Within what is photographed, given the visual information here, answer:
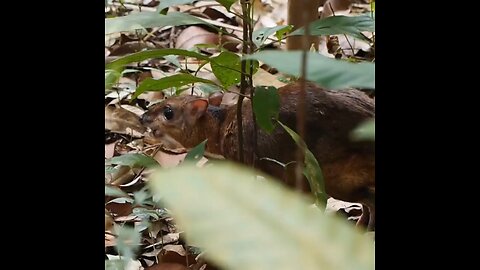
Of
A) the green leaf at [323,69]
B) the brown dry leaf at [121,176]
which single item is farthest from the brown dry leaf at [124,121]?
the green leaf at [323,69]

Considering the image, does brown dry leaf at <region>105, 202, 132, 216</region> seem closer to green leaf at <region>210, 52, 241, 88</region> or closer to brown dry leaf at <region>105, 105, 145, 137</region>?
green leaf at <region>210, 52, 241, 88</region>

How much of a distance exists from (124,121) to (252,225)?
2423 mm

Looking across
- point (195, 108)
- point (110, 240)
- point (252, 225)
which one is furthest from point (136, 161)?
point (195, 108)

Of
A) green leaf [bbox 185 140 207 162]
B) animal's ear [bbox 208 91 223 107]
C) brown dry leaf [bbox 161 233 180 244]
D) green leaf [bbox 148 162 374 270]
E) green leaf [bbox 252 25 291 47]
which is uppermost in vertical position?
green leaf [bbox 252 25 291 47]

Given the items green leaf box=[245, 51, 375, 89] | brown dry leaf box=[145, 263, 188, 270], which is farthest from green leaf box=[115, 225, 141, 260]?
green leaf box=[245, 51, 375, 89]

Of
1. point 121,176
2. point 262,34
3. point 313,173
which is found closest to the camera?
point 313,173

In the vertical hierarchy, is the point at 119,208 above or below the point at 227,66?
below

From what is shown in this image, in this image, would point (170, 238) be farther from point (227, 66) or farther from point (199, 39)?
point (199, 39)

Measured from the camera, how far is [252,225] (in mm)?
347

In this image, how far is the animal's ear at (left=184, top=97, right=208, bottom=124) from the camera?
2.74 meters

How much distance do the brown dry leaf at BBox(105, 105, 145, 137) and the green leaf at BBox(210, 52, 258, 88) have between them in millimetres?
1171

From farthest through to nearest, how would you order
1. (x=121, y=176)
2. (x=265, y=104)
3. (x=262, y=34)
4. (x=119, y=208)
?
(x=121, y=176) → (x=119, y=208) → (x=262, y=34) → (x=265, y=104)

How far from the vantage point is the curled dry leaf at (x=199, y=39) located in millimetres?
3051

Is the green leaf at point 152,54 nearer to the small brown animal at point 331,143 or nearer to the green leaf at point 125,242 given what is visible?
the green leaf at point 125,242
